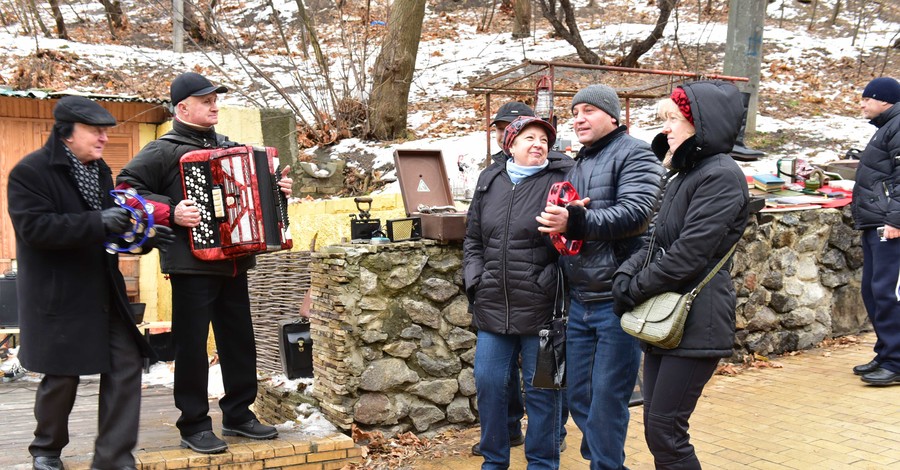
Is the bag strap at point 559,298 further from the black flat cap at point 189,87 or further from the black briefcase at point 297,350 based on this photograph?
the black briefcase at point 297,350

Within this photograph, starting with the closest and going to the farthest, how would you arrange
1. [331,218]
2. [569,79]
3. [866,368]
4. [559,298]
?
[559,298] → [866,368] → [331,218] → [569,79]

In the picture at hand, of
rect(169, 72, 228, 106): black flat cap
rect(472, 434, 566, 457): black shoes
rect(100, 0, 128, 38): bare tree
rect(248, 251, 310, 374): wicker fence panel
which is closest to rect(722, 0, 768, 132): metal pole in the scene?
rect(248, 251, 310, 374): wicker fence panel

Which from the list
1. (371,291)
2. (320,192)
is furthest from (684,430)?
(320,192)

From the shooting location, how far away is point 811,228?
7148mm

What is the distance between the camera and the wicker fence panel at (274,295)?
288 inches

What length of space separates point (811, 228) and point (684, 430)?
176 inches

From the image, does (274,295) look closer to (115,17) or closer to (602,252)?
(602,252)

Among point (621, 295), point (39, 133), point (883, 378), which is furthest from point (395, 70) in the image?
point (621, 295)

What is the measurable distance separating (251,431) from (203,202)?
1.47 metres

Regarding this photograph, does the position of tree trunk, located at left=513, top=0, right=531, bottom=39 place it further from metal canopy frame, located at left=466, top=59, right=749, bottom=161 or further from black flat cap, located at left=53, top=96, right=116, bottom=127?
black flat cap, located at left=53, top=96, right=116, bottom=127

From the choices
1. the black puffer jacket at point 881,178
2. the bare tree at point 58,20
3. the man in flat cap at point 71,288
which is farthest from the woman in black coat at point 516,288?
the bare tree at point 58,20

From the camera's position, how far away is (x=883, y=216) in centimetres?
596

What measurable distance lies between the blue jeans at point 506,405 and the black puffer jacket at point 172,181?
1562 millimetres

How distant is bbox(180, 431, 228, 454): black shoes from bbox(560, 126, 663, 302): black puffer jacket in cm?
221
